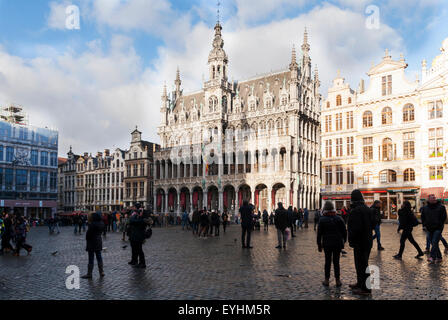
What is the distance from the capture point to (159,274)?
9.84 m

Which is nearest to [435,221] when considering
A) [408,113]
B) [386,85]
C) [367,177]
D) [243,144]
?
[408,113]

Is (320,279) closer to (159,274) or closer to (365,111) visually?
(159,274)

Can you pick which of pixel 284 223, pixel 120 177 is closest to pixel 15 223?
pixel 284 223

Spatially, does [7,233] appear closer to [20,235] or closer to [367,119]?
[20,235]

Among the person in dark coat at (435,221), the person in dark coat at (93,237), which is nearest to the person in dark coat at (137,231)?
the person in dark coat at (93,237)

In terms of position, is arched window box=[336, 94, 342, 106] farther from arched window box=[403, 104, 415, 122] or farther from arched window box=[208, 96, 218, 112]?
arched window box=[208, 96, 218, 112]

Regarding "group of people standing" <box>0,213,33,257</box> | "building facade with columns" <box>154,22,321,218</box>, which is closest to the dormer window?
A: "building facade with columns" <box>154,22,321,218</box>

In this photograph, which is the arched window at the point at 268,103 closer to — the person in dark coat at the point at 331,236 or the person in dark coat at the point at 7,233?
the person in dark coat at the point at 7,233

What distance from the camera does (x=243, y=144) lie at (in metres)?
54.0

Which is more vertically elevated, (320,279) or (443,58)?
(443,58)

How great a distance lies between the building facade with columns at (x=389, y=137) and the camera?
38.5 metres

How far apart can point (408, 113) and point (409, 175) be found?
642 cm

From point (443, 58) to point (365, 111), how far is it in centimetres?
906

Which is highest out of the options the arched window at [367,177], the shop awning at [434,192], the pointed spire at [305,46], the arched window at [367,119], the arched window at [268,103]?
the pointed spire at [305,46]
